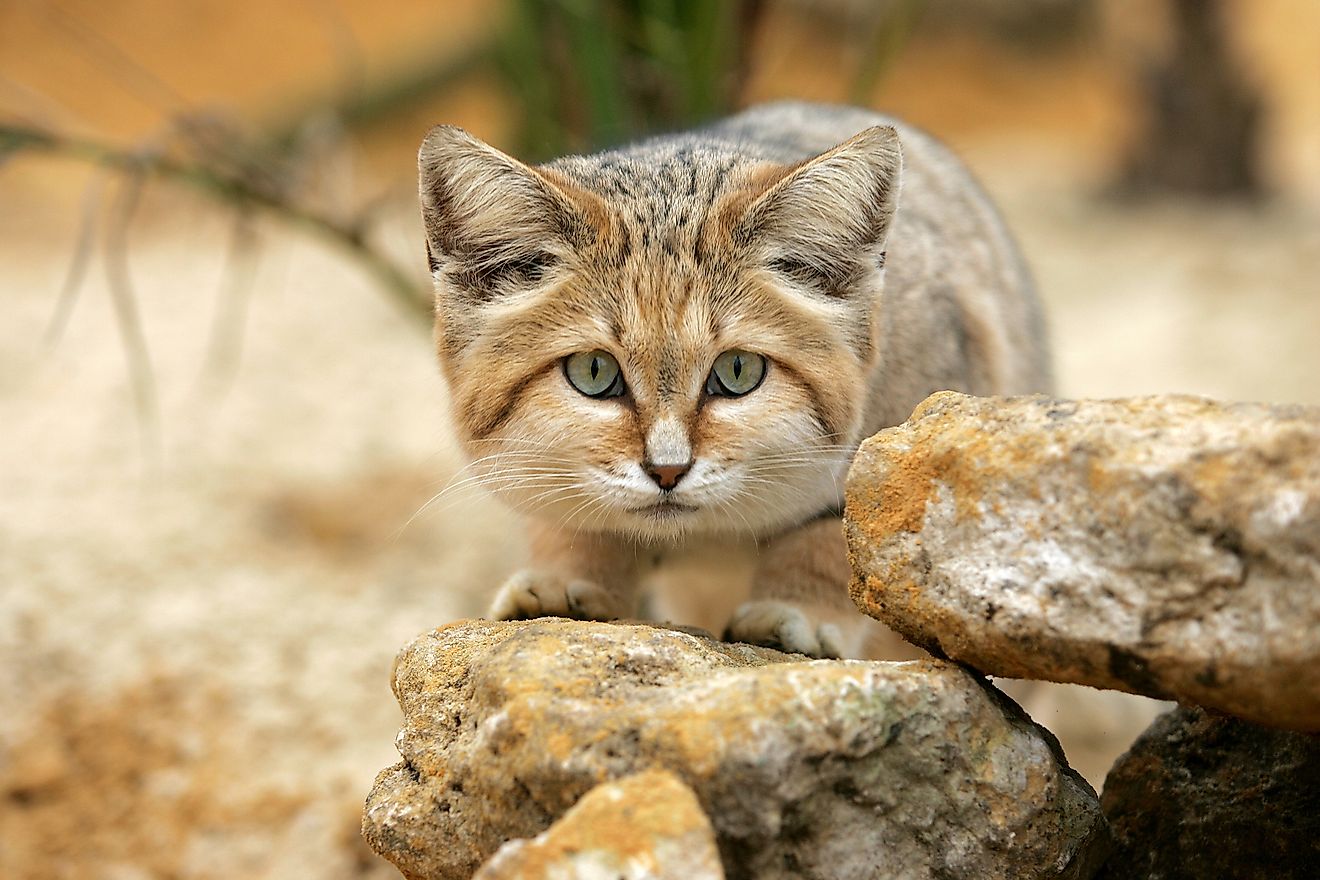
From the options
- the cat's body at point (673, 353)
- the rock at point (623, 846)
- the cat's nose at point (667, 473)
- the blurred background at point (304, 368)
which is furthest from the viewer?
the blurred background at point (304, 368)

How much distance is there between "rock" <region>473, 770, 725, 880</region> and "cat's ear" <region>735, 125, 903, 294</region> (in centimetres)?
136

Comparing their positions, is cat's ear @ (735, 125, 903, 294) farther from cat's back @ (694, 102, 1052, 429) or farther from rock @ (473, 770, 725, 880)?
rock @ (473, 770, 725, 880)

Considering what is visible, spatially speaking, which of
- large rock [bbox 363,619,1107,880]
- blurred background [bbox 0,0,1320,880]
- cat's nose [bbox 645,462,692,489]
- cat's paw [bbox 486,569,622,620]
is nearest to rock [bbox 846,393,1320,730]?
large rock [bbox 363,619,1107,880]

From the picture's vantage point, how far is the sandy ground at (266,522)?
3951 millimetres

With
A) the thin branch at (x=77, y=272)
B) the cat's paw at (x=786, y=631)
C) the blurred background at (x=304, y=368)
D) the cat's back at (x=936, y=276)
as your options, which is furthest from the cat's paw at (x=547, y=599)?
the thin branch at (x=77, y=272)

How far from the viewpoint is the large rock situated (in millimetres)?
1801

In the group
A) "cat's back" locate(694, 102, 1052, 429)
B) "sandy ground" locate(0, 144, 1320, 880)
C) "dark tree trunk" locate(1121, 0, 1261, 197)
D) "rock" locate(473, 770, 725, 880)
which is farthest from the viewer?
"dark tree trunk" locate(1121, 0, 1261, 197)

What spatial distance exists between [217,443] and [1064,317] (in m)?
4.52

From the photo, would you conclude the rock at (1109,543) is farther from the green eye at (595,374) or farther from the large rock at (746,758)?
the green eye at (595,374)

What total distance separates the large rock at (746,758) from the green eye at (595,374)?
525 mm

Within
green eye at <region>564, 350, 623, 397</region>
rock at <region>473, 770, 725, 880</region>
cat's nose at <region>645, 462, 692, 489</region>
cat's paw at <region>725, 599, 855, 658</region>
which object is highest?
green eye at <region>564, 350, 623, 397</region>

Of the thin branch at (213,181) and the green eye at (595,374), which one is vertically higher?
the thin branch at (213,181)

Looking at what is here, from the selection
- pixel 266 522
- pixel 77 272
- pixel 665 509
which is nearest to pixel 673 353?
pixel 665 509

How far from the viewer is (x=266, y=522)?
5.45 metres
